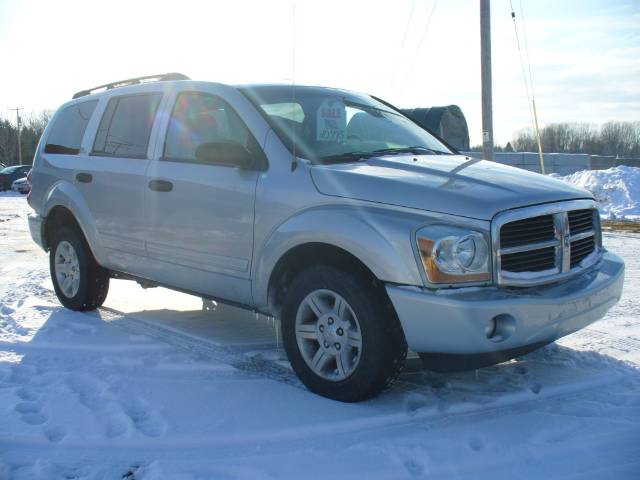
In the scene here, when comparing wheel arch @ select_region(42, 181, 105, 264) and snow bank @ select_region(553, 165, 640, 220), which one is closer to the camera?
wheel arch @ select_region(42, 181, 105, 264)

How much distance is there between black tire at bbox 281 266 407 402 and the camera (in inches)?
140

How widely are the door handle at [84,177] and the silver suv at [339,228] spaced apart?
0.06 feet

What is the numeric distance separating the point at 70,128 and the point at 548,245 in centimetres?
454

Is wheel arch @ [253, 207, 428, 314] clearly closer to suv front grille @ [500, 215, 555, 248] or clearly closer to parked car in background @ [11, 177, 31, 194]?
suv front grille @ [500, 215, 555, 248]

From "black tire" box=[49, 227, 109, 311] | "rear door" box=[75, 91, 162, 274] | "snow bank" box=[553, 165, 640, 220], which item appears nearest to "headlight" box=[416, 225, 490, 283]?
"rear door" box=[75, 91, 162, 274]

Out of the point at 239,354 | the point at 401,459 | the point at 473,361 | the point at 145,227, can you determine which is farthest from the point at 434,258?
the point at 145,227

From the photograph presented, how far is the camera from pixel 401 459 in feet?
10.1

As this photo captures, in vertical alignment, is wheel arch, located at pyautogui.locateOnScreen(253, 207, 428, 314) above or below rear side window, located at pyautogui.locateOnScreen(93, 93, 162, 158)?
below

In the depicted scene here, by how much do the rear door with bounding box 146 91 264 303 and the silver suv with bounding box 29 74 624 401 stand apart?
0.01m

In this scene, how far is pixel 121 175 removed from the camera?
A: 17.3 feet

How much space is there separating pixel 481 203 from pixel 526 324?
658 millimetres

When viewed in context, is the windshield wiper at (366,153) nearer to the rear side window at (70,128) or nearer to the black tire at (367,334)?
the black tire at (367,334)

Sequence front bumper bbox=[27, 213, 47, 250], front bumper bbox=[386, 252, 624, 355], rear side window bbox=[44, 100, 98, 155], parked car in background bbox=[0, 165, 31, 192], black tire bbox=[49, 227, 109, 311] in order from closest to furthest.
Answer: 1. front bumper bbox=[386, 252, 624, 355]
2. black tire bbox=[49, 227, 109, 311]
3. rear side window bbox=[44, 100, 98, 155]
4. front bumper bbox=[27, 213, 47, 250]
5. parked car in background bbox=[0, 165, 31, 192]

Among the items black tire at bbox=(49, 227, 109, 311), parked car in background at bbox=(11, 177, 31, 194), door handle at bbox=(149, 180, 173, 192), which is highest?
door handle at bbox=(149, 180, 173, 192)
